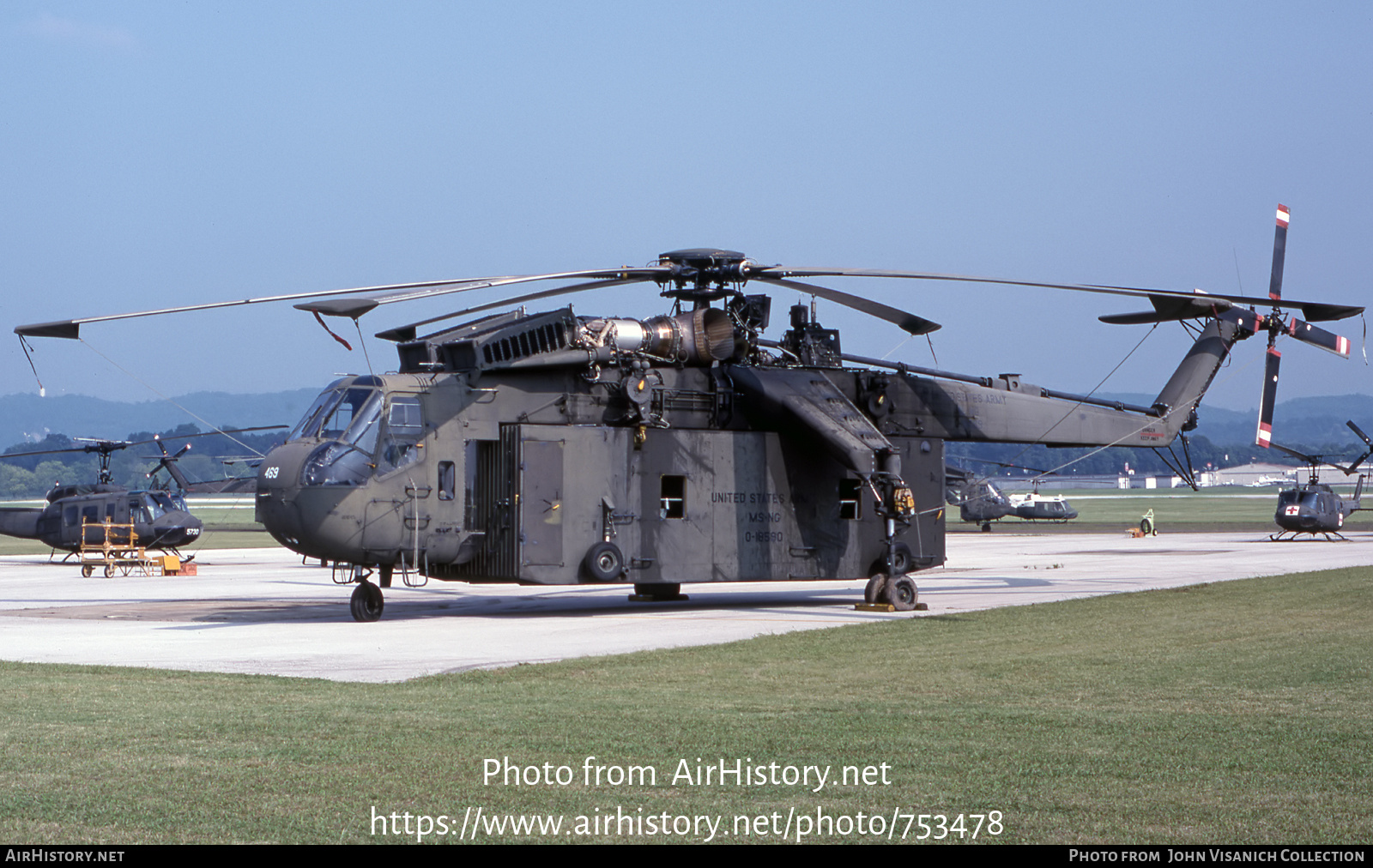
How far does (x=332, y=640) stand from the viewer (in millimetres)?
16547

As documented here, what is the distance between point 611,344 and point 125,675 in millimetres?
8878

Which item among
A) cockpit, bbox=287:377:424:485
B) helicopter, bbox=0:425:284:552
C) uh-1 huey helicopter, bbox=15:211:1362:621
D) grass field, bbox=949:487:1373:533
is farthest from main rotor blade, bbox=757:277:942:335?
grass field, bbox=949:487:1373:533

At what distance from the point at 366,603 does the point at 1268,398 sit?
49.4ft

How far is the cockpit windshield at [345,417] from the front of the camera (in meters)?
18.3

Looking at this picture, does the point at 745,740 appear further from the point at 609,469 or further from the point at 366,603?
the point at 366,603

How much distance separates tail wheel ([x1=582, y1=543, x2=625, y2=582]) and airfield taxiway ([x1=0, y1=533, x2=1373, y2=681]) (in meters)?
0.68

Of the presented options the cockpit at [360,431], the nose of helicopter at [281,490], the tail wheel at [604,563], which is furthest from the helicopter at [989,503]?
the nose of helicopter at [281,490]

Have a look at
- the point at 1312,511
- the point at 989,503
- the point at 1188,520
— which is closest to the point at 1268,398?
the point at 1312,511

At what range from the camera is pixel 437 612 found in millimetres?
21438

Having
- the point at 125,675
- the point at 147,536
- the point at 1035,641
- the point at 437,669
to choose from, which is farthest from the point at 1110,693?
the point at 147,536

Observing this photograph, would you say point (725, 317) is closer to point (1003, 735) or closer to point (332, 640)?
point (332, 640)

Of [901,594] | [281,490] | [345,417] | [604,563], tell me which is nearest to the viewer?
[281,490]

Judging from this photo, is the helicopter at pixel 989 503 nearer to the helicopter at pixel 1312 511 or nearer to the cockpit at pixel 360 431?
the helicopter at pixel 1312 511

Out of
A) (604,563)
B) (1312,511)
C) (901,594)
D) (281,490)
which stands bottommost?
(901,594)
